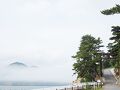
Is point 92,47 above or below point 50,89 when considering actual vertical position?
above

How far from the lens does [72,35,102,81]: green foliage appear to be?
8506 cm

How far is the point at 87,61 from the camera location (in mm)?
85500

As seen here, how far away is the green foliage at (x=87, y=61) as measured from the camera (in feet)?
279

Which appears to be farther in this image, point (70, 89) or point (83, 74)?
point (83, 74)

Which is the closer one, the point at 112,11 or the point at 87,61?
the point at 112,11

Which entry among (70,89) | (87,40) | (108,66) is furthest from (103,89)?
(108,66)

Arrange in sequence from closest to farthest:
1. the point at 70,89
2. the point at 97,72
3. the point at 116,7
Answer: the point at 116,7, the point at 70,89, the point at 97,72

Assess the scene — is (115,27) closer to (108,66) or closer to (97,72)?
(97,72)

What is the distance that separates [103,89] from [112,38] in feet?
55.2

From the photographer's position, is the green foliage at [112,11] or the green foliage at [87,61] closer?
the green foliage at [112,11]

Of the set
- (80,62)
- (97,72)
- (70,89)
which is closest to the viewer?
(70,89)

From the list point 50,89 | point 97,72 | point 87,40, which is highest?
point 87,40

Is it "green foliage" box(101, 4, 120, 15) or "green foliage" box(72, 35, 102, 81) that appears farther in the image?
"green foliage" box(72, 35, 102, 81)

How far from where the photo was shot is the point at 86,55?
280ft
